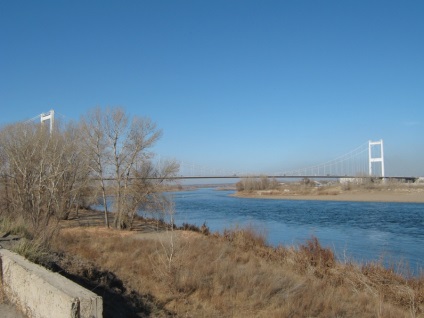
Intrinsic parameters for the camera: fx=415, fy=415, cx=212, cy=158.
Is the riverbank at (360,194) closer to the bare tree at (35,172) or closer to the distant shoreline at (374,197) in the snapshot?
the distant shoreline at (374,197)

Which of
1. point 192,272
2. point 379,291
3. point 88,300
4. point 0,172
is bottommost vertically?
point 379,291

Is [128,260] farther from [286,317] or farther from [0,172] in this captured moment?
[0,172]

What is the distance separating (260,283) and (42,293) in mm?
5033

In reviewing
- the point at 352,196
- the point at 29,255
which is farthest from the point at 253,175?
the point at 29,255

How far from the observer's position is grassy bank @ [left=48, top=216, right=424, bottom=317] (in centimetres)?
698

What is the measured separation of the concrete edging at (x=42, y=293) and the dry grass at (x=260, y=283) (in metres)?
2.36

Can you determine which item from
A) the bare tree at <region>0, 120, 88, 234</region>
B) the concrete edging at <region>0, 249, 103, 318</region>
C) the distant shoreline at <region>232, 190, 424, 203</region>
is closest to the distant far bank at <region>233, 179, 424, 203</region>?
the distant shoreline at <region>232, 190, 424, 203</region>

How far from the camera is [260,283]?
847 centimetres

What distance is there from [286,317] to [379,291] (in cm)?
413

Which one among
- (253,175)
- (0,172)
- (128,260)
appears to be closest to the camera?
(128,260)

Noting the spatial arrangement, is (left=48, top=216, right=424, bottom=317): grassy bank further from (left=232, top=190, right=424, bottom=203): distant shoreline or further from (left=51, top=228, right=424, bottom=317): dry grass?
(left=232, top=190, right=424, bottom=203): distant shoreline

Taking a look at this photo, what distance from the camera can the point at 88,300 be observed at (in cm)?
395

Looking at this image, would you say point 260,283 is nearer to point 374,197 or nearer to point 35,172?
point 35,172

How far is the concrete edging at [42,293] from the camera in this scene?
3936 mm
